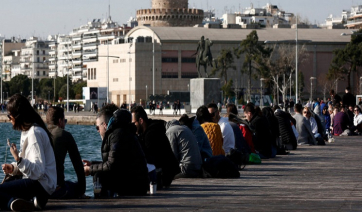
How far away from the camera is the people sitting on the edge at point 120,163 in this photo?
10211mm

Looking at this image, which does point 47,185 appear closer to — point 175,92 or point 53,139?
point 53,139

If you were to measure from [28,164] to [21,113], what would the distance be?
0.50 metres

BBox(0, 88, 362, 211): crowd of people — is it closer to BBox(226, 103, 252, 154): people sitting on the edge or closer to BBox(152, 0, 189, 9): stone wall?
BBox(226, 103, 252, 154): people sitting on the edge

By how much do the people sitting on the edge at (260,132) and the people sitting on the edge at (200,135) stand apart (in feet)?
11.9

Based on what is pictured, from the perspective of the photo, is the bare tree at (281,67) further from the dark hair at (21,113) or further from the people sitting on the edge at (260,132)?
the dark hair at (21,113)

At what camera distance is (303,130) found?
23.3 metres

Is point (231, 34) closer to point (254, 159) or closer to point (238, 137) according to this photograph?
point (254, 159)

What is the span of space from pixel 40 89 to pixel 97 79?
43513 mm

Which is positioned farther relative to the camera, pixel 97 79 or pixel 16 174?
pixel 97 79

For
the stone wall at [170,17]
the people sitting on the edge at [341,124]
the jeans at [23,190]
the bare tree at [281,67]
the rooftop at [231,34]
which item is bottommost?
the people sitting on the edge at [341,124]

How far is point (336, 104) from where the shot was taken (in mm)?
31359

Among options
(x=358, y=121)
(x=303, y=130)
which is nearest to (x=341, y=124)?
(x=358, y=121)

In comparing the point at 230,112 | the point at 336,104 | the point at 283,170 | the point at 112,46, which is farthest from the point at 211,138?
the point at 112,46

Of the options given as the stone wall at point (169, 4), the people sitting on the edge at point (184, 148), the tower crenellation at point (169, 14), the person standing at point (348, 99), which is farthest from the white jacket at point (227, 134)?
the stone wall at point (169, 4)
